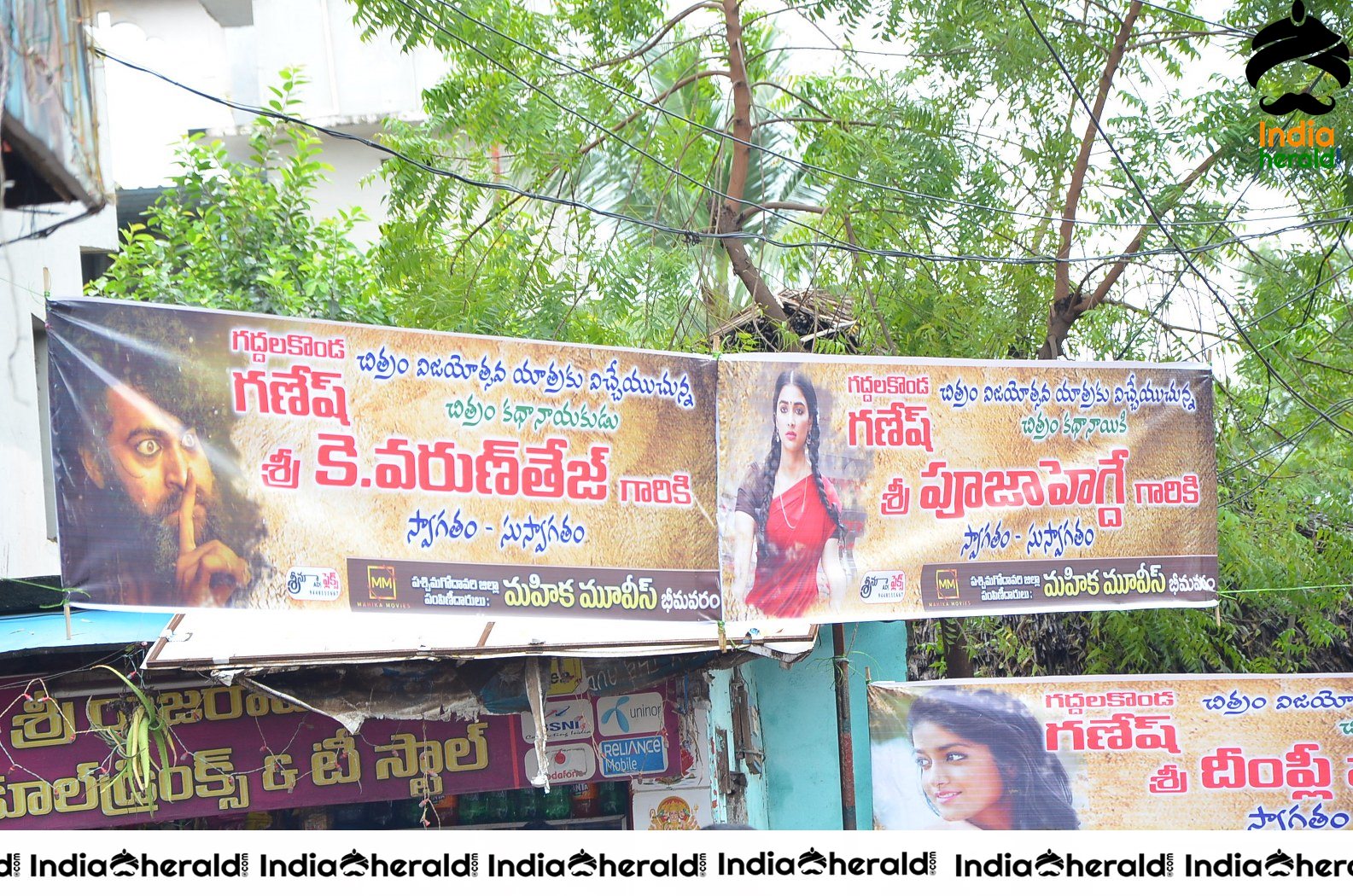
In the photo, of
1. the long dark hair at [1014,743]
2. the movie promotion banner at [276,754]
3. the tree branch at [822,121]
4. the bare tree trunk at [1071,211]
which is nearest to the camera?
the movie promotion banner at [276,754]

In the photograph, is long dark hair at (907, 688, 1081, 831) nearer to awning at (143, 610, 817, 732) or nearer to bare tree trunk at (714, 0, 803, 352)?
awning at (143, 610, 817, 732)

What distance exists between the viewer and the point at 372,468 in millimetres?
4992

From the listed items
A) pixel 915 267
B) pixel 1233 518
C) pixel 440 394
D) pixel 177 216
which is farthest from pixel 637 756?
pixel 177 216

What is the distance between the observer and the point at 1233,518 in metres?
7.79

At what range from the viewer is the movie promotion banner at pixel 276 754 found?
19.2 ft

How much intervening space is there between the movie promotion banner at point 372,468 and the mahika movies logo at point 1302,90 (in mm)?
3887

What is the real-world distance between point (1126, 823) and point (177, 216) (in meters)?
8.18

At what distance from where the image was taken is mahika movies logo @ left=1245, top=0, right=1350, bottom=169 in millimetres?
7102

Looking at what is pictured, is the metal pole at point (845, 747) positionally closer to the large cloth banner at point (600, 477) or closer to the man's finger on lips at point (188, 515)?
the large cloth banner at point (600, 477)

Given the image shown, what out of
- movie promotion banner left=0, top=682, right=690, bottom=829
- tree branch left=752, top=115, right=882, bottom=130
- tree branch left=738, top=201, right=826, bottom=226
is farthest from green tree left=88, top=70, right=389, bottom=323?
movie promotion banner left=0, top=682, right=690, bottom=829

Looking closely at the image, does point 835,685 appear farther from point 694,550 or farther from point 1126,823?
point 694,550

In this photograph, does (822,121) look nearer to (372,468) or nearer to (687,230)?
(687,230)

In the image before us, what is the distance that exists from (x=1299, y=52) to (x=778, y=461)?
162 inches
